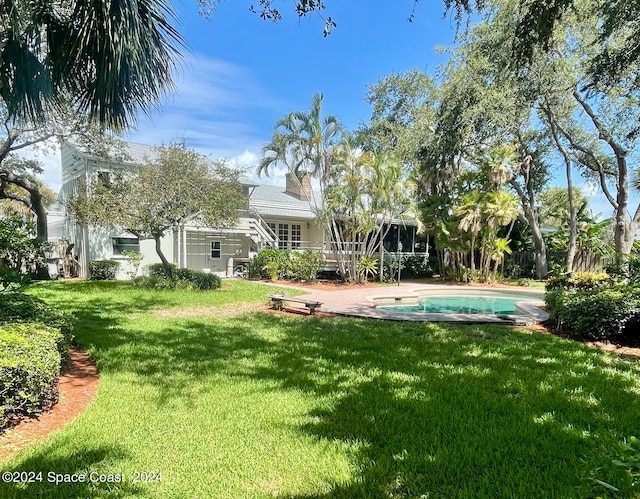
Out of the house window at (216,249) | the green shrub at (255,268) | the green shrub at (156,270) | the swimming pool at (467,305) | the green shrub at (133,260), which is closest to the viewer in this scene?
the swimming pool at (467,305)

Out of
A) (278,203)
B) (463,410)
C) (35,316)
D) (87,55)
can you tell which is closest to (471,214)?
(278,203)

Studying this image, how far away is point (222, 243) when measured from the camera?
2345 centimetres

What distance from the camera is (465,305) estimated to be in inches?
559

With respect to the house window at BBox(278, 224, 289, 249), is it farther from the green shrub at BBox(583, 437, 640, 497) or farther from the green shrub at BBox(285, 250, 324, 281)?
the green shrub at BBox(583, 437, 640, 497)

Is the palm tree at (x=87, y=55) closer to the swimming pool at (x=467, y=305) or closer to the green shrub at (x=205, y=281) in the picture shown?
the swimming pool at (x=467, y=305)

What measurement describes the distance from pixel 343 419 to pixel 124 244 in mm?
19372

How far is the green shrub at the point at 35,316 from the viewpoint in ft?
17.5

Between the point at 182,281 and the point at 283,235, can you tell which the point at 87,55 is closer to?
the point at 182,281

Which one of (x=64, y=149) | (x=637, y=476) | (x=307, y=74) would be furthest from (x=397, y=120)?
(x=637, y=476)

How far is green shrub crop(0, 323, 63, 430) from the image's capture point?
3605 mm

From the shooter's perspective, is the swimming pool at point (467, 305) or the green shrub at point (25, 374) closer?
the green shrub at point (25, 374)

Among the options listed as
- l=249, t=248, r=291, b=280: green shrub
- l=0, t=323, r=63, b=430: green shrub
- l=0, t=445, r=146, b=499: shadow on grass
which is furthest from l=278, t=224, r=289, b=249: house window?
l=0, t=445, r=146, b=499: shadow on grass

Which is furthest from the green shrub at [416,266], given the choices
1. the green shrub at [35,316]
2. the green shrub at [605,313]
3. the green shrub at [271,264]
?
the green shrub at [35,316]

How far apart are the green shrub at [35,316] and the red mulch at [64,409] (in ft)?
1.15
